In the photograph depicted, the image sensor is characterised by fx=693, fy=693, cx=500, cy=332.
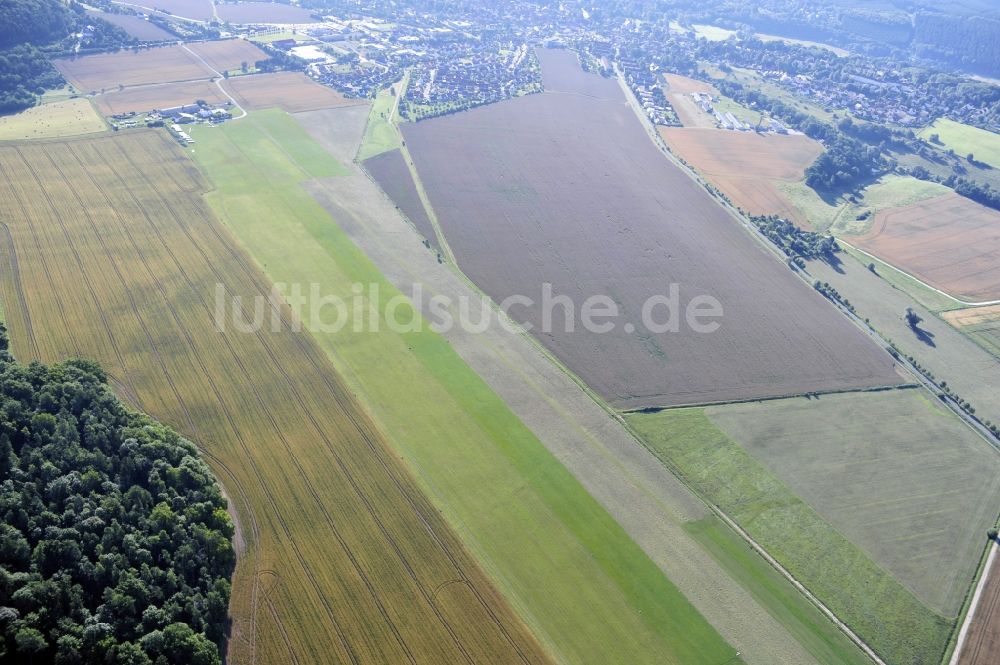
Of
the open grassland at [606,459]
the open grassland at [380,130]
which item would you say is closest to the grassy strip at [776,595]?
the open grassland at [606,459]

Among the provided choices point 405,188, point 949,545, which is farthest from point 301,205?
point 949,545

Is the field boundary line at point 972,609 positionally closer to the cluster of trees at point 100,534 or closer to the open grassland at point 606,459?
the open grassland at point 606,459

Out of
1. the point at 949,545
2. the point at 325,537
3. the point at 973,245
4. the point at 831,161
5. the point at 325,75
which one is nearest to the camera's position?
the point at 325,537

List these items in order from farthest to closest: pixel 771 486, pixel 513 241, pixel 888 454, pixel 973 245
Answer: pixel 973 245 < pixel 513 241 < pixel 888 454 < pixel 771 486

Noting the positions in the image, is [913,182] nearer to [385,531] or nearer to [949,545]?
[949,545]

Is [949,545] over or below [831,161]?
below

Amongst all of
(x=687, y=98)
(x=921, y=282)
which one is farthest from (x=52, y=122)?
(x=921, y=282)
